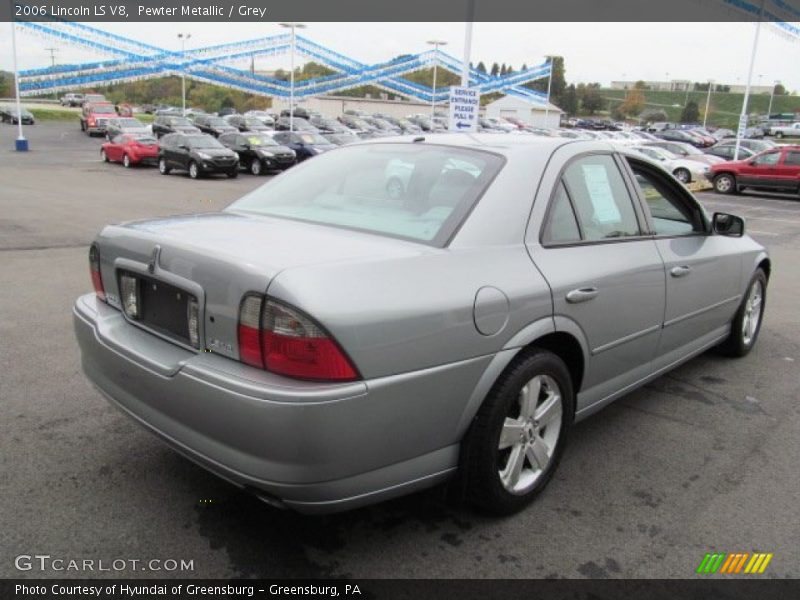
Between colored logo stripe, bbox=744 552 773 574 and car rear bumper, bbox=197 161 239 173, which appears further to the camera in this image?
car rear bumper, bbox=197 161 239 173

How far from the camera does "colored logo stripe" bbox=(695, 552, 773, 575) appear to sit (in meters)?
2.68

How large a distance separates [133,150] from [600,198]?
25.6m

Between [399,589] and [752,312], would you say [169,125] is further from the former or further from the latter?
[399,589]

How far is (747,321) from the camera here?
17.5ft

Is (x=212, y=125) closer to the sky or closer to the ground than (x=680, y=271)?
closer to the ground

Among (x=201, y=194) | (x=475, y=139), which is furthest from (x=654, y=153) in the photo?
(x=475, y=139)

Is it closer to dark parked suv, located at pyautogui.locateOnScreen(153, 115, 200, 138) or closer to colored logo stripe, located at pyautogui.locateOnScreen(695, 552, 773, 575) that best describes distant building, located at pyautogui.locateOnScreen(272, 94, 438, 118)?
dark parked suv, located at pyautogui.locateOnScreen(153, 115, 200, 138)

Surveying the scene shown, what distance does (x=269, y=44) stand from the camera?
1565 inches

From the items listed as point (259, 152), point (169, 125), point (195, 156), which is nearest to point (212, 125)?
point (169, 125)

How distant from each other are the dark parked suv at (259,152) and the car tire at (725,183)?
15619 millimetres

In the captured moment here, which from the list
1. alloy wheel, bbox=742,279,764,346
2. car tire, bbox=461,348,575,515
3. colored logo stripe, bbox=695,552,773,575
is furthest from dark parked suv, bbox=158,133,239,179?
colored logo stripe, bbox=695,552,773,575

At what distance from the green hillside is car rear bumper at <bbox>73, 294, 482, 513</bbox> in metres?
142

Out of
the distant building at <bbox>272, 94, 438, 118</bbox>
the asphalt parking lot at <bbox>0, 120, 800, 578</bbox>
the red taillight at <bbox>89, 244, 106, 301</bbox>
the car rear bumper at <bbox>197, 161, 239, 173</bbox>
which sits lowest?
the car rear bumper at <bbox>197, 161, 239, 173</bbox>

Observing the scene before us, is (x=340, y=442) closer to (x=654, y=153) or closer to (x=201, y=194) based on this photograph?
(x=201, y=194)
